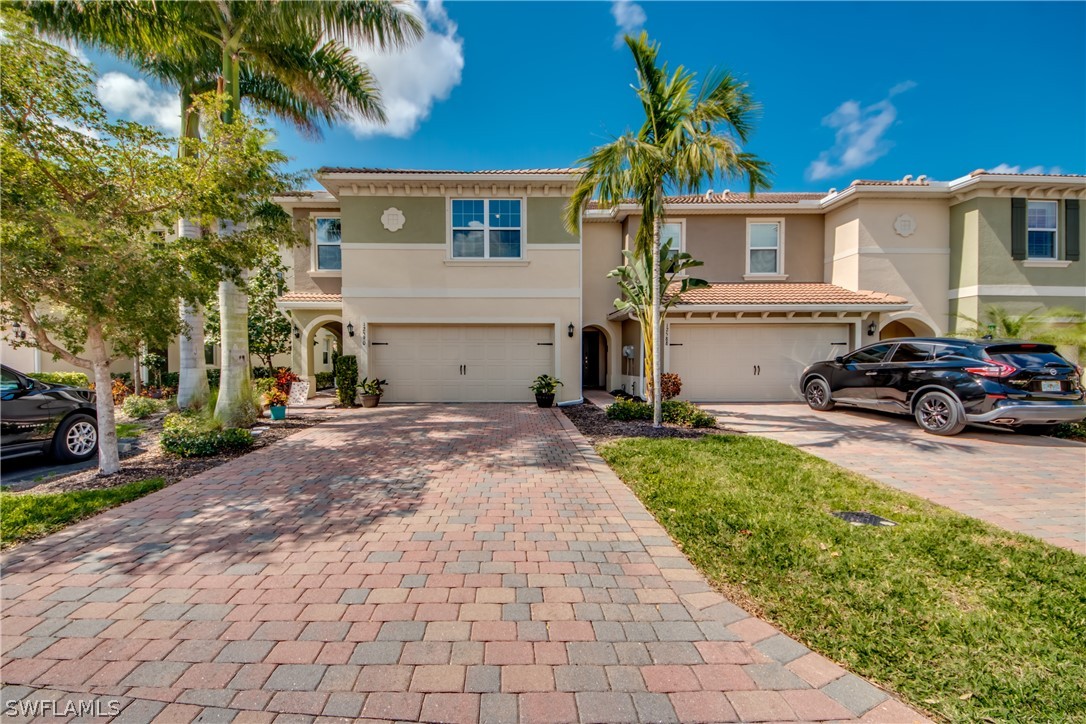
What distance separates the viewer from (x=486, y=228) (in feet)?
39.7

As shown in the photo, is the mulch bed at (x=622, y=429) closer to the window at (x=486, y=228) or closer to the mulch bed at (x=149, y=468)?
the window at (x=486, y=228)

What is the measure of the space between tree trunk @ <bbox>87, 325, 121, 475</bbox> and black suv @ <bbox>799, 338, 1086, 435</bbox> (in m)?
12.9

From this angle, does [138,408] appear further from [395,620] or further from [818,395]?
[818,395]

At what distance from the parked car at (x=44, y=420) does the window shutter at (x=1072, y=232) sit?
2290cm

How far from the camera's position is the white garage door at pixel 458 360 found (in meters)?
12.3

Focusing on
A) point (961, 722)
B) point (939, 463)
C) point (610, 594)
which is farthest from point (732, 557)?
point (939, 463)

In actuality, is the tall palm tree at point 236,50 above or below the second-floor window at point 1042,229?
above

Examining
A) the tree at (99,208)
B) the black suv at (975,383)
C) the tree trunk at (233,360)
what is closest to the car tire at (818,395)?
the black suv at (975,383)

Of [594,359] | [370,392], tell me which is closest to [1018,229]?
[594,359]

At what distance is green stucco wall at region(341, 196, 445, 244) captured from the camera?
11969mm

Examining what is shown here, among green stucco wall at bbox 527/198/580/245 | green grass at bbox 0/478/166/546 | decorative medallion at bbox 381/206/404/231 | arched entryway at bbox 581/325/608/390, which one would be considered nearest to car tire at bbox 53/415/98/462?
green grass at bbox 0/478/166/546

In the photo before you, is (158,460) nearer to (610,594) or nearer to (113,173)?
(113,173)

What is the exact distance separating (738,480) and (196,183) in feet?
25.7

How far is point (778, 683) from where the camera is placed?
2.21m
